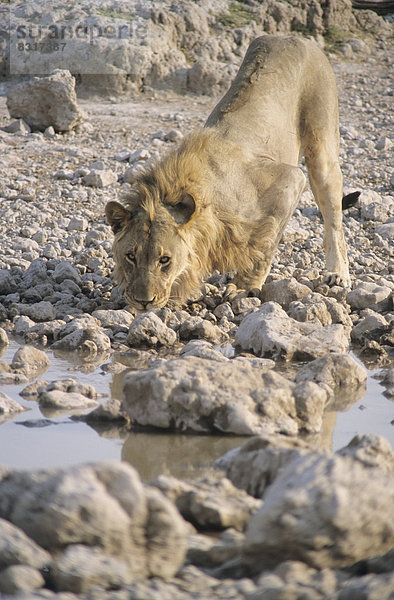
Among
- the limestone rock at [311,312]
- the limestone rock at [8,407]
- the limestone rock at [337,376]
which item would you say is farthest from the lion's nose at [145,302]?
the limestone rock at [8,407]

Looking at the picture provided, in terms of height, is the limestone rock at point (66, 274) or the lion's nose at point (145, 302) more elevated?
the lion's nose at point (145, 302)

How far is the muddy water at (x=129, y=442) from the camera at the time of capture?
12.2ft

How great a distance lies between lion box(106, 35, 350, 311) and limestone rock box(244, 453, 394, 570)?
4035 mm

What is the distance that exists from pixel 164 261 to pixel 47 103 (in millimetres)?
6656

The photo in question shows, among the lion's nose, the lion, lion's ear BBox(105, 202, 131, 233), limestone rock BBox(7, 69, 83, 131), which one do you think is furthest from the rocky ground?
limestone rock BBox(7, 69, 83, 131)

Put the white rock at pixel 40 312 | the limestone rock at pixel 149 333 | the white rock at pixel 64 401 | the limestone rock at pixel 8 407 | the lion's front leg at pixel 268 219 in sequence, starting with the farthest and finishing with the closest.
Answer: the lion's front leg at pixel 268 219 → the white rock at pixel 40 312 → the limestone rock at pixel 149 333 → the white rock at pixel 64 401 → the limestone rock at pixel 8 407

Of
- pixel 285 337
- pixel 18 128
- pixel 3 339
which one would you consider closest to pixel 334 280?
pixel 285 337

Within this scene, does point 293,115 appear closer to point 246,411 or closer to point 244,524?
point 246,411

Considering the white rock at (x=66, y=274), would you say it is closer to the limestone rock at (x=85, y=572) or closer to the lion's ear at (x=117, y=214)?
the lion's ear at (x=117, y=214)

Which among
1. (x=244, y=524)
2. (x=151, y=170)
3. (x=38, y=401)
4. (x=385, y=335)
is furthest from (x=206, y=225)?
(x=244, y=524)

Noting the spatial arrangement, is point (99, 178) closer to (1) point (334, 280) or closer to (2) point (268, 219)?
(2) point (268, 219)

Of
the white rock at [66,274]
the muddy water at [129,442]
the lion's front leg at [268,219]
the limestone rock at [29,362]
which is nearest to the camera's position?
the muddy water at [129,442]

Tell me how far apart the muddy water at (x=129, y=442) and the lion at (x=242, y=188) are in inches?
94.5

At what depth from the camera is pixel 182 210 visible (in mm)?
6836
